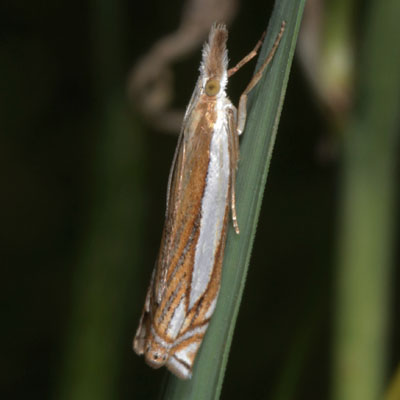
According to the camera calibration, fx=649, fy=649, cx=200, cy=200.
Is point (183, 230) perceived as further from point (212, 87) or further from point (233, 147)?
point (212, 87)

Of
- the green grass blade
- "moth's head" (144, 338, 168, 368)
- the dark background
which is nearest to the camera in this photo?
the green grass blade

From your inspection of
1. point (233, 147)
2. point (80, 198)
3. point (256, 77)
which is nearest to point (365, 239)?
point (233, 147)

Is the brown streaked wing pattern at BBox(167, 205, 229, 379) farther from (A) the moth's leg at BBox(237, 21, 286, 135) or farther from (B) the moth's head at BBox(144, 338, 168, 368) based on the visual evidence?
(A) the moth's leg at BBox(237, 21, 286, 135)

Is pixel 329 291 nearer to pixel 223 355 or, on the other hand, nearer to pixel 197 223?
pixel 197 223

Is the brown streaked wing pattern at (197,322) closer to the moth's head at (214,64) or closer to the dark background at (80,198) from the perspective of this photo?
the moth's head at (214,64)

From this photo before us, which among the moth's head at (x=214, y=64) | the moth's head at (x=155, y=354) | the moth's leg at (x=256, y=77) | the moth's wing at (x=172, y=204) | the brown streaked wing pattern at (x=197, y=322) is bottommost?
the moth's head at (x=155, y=354)

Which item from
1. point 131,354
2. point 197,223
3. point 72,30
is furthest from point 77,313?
point 72,30

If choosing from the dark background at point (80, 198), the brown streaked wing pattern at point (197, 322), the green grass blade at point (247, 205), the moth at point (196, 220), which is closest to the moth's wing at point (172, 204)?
the moth at point (196, 220)

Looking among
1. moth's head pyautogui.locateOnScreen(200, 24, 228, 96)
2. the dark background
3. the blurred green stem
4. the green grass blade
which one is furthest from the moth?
the dark background
